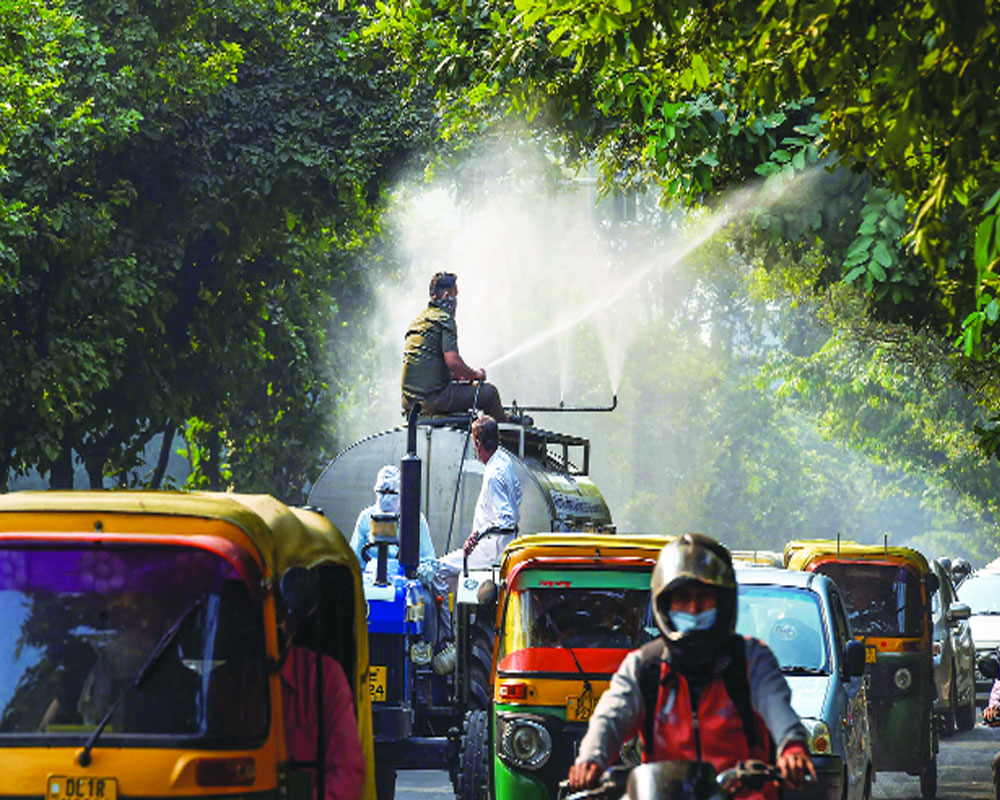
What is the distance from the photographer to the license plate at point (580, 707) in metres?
10.7

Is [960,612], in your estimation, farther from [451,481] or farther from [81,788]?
[81,788]

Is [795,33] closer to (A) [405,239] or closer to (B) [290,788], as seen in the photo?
(B) [290,788]

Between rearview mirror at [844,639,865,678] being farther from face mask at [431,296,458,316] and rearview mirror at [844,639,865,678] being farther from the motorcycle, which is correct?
face mask at [431,296,458,316]

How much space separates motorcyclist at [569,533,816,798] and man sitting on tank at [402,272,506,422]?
38.7 ft

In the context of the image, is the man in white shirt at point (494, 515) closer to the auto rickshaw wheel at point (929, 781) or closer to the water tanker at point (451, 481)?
the water tanker at point (451, 481)

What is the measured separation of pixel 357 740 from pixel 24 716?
112 centimetres

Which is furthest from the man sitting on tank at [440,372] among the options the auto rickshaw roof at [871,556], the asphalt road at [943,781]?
the asphalt road at [943,781]

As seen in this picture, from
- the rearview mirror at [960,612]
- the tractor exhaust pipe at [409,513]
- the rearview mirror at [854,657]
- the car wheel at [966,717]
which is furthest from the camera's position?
the car wheel at [966,717]

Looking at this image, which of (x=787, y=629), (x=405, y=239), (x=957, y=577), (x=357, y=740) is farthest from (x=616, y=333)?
(x=357, y=740)

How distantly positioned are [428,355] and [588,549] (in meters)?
7.02

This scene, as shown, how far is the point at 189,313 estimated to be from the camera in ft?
98.2

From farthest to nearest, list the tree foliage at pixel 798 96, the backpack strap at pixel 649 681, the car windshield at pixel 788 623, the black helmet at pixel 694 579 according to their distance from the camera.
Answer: the car windshield at pixel 788 623 → the tree foliage at pixel 798 96 → the backpack strap at pixel 649 681 → the black helmet at pixel 694 579

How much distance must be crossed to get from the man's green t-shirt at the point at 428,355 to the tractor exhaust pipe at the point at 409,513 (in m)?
5.32

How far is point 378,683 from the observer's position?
12.5 metres
